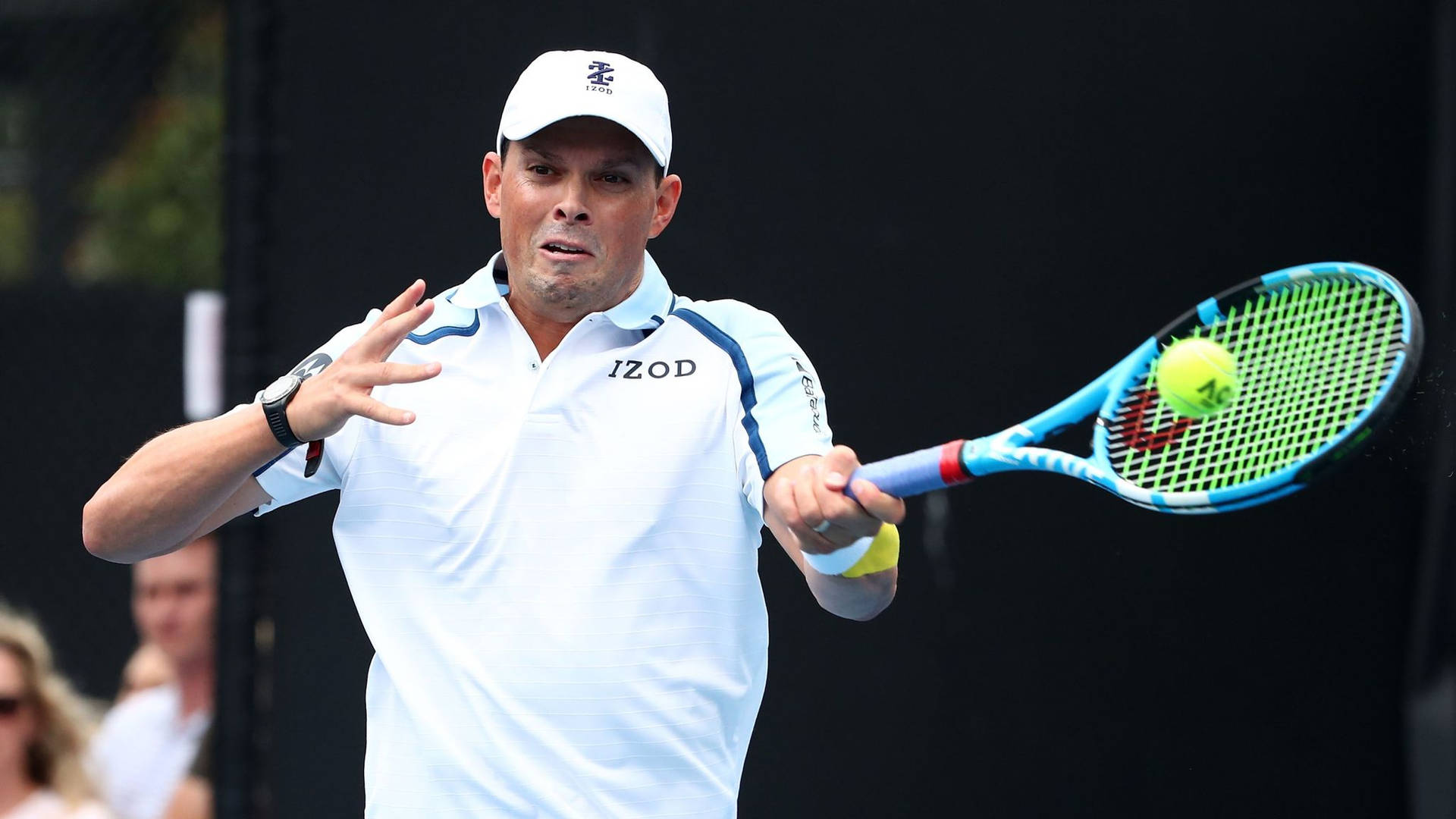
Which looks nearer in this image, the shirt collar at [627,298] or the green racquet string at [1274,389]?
the green racquet string at [1274,389]

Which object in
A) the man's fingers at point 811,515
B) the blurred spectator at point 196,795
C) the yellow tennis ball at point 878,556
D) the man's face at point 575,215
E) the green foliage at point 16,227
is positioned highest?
the green foliage at point 16,227

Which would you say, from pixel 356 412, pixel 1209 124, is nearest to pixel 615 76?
pixel 356 412

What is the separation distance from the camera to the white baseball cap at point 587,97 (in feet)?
7.35

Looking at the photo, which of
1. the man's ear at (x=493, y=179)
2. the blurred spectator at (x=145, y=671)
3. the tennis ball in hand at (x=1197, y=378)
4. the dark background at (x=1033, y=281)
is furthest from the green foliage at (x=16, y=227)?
the tennis ball in hand at (x=1197, y=378)

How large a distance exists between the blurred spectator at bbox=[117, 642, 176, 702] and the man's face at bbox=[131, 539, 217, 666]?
2 centimetres

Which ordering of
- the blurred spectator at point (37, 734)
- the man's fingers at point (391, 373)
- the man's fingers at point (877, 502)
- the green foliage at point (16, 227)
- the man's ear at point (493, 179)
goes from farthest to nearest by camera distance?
the green foliage at point (16, 227)
the blurred spectator at point (37, 734)
the man's ear at point (493, 179)
the man's fingers at point (391, 373)
the man's fingers at point (877, 502)

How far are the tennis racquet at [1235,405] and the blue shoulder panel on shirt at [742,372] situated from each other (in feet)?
0.76

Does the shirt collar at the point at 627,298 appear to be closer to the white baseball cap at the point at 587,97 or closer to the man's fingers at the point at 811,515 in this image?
the white baseball cap at the point at 587,97

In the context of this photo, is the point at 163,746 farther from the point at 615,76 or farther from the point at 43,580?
the point at 615,76

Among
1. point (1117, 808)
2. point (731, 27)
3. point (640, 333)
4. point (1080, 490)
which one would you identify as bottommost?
point (1117, 808)

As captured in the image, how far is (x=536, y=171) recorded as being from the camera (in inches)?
90.3

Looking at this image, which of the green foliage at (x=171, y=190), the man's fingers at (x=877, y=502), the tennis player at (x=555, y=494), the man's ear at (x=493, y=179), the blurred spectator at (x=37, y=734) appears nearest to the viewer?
the man's fingers at (x=877, y=502)

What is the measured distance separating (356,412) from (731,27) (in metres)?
1.49

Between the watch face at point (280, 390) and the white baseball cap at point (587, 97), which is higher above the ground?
the white baseball cap at point (587, 97)
